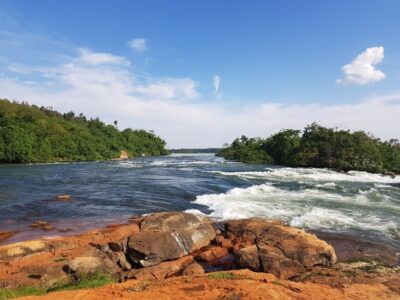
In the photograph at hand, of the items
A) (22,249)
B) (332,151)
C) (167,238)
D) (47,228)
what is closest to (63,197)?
(47,228)

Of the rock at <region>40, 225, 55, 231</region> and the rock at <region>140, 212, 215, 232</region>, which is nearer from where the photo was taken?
the rock at <region>140, 212, 215, 232</region>

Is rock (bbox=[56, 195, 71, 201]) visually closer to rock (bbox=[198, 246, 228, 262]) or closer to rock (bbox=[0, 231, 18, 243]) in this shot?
rock (bbox=[0, 231, 18, 243])

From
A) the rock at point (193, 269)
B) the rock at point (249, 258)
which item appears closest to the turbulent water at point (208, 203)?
the rock at point (193, 269)

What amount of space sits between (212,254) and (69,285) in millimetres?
4035

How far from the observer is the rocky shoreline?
25.3 feet

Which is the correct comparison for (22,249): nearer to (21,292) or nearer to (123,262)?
(21,292)

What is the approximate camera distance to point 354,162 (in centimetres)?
4659

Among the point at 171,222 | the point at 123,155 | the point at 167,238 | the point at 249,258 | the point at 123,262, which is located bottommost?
the point at 123,262

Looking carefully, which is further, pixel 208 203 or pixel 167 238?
pixel 208 203

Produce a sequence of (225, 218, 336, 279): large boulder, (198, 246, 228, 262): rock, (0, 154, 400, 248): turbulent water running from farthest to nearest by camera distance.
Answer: (0, 154, 400, 248): turbulent water → (198, 246, 228, 262): rock → (225, 218, 336, 279): large boulder

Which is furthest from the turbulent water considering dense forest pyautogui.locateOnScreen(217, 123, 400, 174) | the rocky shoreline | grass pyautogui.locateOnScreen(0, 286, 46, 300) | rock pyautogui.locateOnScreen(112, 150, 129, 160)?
rock pyautogui.locateOnScreen(112, 150, 129, 160)

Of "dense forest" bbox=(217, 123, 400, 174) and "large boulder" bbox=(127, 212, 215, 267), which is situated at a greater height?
"dense forest" bbox=(217, 123, 400, 174)

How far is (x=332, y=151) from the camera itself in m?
49.4

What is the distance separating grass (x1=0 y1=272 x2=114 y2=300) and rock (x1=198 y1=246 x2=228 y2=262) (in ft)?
9.15
